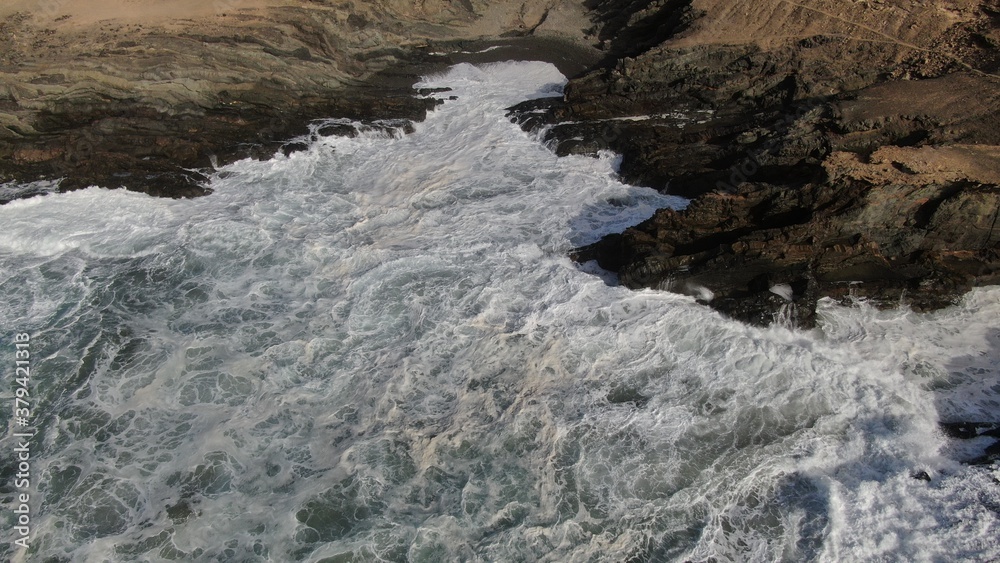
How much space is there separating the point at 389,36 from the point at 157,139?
9.44 metres

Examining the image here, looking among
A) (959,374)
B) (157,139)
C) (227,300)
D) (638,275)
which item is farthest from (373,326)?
(959,374)

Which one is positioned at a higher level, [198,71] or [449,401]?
[198,71]

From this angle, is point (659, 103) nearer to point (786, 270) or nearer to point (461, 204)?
point (461, 204)

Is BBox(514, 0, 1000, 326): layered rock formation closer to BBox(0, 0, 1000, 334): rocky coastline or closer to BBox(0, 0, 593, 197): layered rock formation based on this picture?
BBox(0, 0, 1000, 334): rocky coastline

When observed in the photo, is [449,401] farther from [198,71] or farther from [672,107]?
[198,71]

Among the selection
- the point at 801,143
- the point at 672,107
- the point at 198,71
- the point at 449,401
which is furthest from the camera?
the point at 198,71

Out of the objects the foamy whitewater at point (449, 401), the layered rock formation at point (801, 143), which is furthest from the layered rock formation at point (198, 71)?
the layered rock formation at point (801, 143)

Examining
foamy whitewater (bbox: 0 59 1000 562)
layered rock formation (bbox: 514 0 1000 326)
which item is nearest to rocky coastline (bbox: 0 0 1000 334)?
layered rock formation (bbox: 514 0 1000 326)

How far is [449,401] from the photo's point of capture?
11.5 meters

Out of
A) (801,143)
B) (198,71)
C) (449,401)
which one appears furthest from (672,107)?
(198,71)

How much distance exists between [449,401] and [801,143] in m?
10.4

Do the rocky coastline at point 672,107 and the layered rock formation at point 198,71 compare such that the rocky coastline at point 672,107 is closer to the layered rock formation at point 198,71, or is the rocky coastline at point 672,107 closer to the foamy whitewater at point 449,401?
the layered rock formation at point 198,71

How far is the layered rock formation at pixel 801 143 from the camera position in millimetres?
12641

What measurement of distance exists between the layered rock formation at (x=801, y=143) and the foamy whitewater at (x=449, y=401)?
803 mm
